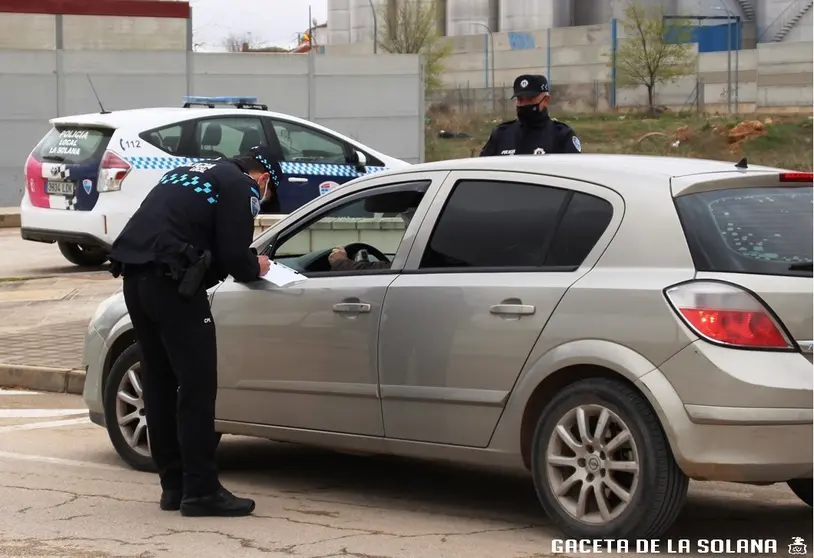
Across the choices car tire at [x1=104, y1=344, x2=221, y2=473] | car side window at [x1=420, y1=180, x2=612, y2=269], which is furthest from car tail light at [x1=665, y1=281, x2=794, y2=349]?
car tire at [x1=104, y1=344, x2=221, y2=473]

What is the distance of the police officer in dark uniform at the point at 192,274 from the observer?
235 inches

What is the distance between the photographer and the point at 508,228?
19.2ft

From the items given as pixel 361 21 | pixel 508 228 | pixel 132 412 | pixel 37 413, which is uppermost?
pixel 361 21

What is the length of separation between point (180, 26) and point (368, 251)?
82.7 feet

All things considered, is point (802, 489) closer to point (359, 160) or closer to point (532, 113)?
point (532, 113)

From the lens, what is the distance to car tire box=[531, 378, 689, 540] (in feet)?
16.8

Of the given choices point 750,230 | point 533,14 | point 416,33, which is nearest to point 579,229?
point 750,230

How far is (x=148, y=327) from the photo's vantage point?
6168 mm

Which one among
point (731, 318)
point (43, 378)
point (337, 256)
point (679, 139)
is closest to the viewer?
point (731, 318)

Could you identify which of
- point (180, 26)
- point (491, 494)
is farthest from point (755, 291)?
point (180, 26)

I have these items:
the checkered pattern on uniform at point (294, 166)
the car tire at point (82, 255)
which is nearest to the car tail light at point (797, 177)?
the checkered pattern on uniform at point (294, 166)

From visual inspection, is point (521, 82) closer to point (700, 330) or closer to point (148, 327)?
point (148, 327)

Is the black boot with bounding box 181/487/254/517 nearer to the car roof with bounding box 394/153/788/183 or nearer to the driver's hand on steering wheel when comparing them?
the driver's hand on steering wheel

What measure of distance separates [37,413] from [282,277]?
3286 millimetres
